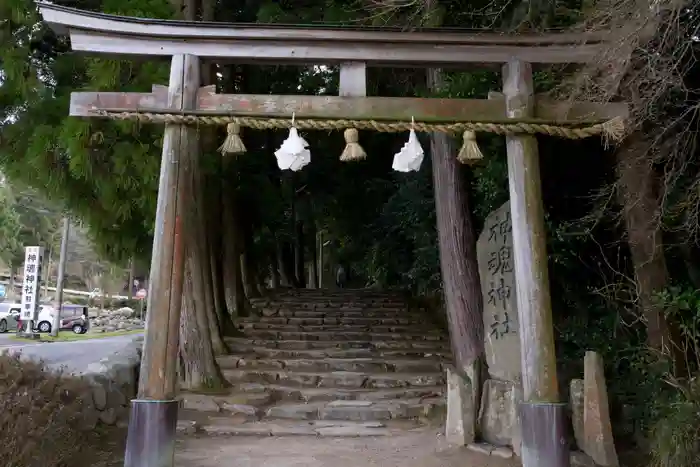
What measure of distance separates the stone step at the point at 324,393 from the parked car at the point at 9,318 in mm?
21152

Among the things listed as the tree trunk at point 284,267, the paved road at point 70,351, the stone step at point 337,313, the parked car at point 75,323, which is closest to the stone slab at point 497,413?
the stone step at point 337,313

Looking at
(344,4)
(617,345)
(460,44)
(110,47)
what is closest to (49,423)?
(110,47)

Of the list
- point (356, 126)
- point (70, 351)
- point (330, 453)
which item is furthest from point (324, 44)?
point (70, 351)

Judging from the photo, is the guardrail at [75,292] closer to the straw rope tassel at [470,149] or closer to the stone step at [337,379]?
the stone step at [337,379]

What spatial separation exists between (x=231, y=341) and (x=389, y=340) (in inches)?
121

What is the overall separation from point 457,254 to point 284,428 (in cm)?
315

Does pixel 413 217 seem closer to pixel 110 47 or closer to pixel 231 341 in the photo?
pixel 231 341

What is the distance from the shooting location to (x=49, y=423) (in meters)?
4.20

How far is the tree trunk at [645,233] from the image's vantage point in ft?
16.6

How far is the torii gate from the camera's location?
14.6 ft

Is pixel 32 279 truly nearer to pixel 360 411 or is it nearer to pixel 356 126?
pixel 360 411

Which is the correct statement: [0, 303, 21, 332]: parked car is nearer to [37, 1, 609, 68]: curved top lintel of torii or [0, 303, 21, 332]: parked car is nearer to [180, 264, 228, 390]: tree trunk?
[180, 264, 228, 390]: tree trunk

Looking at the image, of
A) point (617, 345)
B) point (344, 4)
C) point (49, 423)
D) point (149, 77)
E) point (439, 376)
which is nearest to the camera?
point (49, 423)

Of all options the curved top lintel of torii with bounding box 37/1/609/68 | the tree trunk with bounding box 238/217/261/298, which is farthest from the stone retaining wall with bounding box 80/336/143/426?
the tree trunk with bounding box 238/217/261/298
